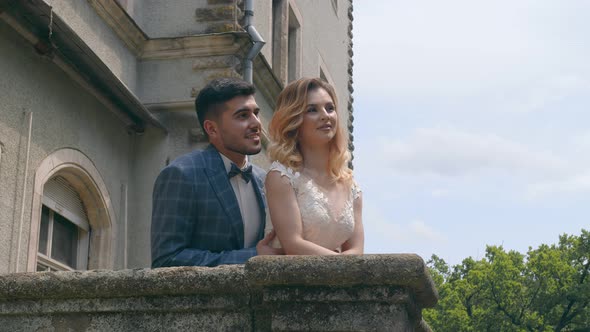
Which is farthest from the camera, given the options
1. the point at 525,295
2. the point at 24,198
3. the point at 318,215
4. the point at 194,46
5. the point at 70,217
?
the point at 525,295

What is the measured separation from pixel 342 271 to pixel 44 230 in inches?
309

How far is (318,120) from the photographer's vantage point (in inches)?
177

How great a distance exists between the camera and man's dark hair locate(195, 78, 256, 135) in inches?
179

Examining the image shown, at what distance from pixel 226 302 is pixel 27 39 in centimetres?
695

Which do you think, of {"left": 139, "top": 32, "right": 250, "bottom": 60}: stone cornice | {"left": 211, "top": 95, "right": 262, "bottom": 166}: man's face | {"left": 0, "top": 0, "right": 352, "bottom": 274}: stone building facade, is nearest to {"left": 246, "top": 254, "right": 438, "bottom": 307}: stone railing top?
{"left": 211, "top": 95, "right": 262, "bottom": 166}: man's face

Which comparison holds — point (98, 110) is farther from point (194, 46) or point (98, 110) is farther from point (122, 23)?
point (194, 46)

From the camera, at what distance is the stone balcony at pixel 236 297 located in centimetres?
334

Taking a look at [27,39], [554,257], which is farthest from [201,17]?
[554,257]

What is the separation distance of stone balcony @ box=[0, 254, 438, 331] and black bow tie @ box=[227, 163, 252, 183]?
95 centimetres

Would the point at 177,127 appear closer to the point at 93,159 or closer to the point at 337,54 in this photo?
the point at 93,159

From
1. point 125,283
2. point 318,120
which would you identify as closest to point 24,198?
point 318,120

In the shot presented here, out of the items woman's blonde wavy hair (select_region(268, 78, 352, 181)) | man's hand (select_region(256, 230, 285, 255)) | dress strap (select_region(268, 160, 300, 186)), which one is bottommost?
man's hand (select_region(256, 230, 285, 255))

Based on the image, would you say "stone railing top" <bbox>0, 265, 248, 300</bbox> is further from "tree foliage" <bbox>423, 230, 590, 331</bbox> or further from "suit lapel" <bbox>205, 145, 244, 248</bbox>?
"tree foliage" <bbox>423, 230, 590, 331</bbox>

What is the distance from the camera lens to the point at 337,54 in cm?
2355
